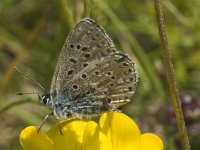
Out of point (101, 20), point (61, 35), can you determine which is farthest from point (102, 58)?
point (61, 35)

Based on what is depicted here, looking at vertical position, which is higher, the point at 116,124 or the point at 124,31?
the point at 124,31

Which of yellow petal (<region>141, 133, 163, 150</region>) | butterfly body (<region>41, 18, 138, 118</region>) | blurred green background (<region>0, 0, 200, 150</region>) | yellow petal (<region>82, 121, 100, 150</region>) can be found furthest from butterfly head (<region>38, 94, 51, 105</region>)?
blurred green background (<region>0, 0, 200, 150</region>)

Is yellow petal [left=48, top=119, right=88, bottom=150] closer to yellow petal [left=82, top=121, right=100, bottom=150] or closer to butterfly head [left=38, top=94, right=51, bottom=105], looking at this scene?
yellow petal [left=82, top=121, right=100, bottom=150]

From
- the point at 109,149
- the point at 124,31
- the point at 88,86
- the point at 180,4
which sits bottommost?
the point at 109,149

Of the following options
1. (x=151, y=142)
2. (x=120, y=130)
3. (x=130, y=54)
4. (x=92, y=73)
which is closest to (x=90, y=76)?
(x=92, y=73)

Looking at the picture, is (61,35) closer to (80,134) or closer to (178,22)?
(178,22)

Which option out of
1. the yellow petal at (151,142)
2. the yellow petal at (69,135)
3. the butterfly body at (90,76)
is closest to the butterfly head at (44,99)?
the butterfly body at (90,76)

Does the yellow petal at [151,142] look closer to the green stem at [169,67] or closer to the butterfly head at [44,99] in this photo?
the green stem at [169,67]

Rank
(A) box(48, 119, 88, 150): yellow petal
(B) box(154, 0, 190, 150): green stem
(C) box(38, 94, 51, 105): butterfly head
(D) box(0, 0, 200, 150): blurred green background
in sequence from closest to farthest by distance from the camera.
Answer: (B) box(154, 0, 190, 150): green stem → (A) box(48, 119, 88, 150): yellow petal → (C) box(38, 94, 51, 105): butterfly head → (D) box(0, 0, 200, 150): blurred green background
